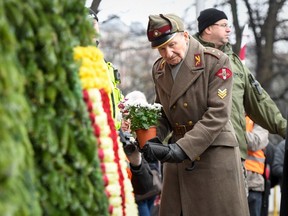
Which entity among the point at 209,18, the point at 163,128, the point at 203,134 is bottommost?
the point at 203,134

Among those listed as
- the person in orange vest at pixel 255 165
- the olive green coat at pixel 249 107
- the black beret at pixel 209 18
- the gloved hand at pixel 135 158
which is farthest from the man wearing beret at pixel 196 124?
the person in orange vest at pixel 255 165

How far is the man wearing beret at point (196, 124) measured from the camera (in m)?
5.62

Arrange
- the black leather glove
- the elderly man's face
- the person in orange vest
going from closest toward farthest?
the black leather glove < the elderly man's face < the person in orange vest

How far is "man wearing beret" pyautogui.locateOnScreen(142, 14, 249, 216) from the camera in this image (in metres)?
5.62

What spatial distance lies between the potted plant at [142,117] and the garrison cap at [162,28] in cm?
41

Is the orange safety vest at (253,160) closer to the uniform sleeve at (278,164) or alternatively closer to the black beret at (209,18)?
the uniform sleeve at (278,164)

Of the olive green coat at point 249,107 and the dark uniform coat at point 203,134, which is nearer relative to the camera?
the dark uniform coat at point 203,134

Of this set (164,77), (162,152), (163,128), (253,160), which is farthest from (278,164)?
(162,152)

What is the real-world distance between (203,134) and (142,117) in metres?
0.42

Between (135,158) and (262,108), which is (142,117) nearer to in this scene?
(135,158)

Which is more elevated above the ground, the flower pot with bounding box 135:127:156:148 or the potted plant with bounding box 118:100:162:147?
the potted plant with bounding box 118:100:162:147

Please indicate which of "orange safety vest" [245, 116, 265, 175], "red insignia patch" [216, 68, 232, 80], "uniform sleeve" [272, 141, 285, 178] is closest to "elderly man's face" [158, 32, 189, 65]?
"red insignia patch" [216, 68, 232, 80]

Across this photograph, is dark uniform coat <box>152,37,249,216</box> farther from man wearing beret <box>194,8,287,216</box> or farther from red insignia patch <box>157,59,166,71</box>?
man wearing beret <box>194,8,287,216</box>

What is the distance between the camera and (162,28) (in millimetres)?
5648
